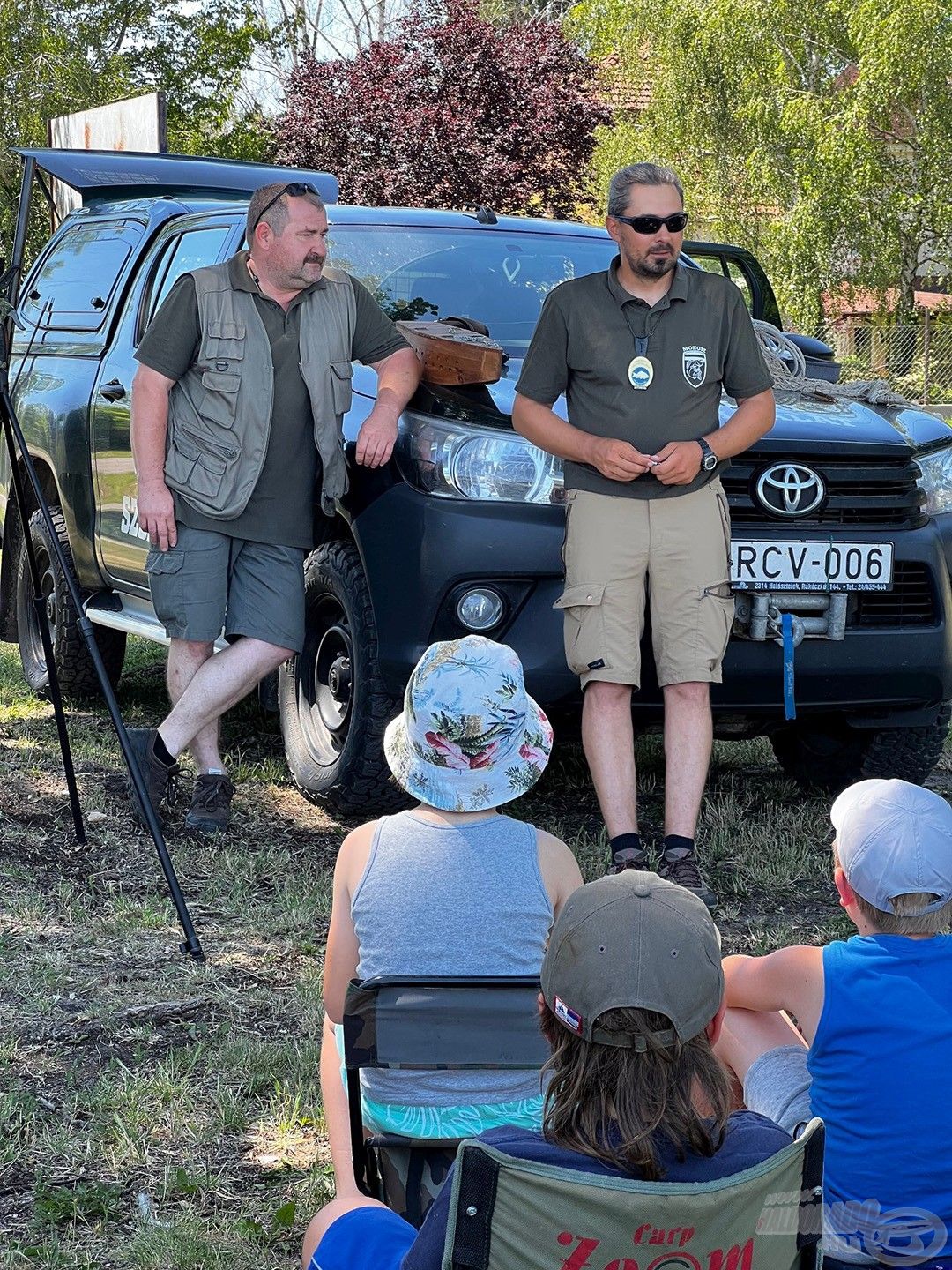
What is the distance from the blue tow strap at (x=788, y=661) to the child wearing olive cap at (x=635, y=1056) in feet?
9.19

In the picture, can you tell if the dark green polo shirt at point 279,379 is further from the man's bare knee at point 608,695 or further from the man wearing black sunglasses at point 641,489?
the man's bare knee at point 608,695

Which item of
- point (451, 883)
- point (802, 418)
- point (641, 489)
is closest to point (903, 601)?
point (802, 418)

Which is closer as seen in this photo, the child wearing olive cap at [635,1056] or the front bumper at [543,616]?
the child wearing olive cap at [635,1056]

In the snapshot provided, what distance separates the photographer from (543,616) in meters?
4.30

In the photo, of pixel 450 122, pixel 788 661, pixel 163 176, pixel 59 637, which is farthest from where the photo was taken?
pixel 450 122

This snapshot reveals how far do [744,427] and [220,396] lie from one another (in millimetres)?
1513

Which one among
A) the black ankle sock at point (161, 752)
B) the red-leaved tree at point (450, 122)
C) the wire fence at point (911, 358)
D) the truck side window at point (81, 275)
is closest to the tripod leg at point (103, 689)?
the black ankle sock at point (161, 752)

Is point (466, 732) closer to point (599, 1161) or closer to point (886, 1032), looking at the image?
point (886, 1032)

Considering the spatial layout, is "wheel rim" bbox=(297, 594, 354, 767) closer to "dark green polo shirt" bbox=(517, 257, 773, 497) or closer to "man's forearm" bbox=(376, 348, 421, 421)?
"man's forearm" bbox=(376, 348, 421, 421)

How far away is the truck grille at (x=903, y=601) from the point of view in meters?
4.55

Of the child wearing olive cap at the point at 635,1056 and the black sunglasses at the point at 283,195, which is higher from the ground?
the black sunglasses at the point at 283,195

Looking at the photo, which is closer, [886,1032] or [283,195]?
[886,1032]

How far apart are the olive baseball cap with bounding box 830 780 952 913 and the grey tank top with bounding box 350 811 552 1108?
0.44 meters

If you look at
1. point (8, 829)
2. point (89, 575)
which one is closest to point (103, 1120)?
point (8, 829)
